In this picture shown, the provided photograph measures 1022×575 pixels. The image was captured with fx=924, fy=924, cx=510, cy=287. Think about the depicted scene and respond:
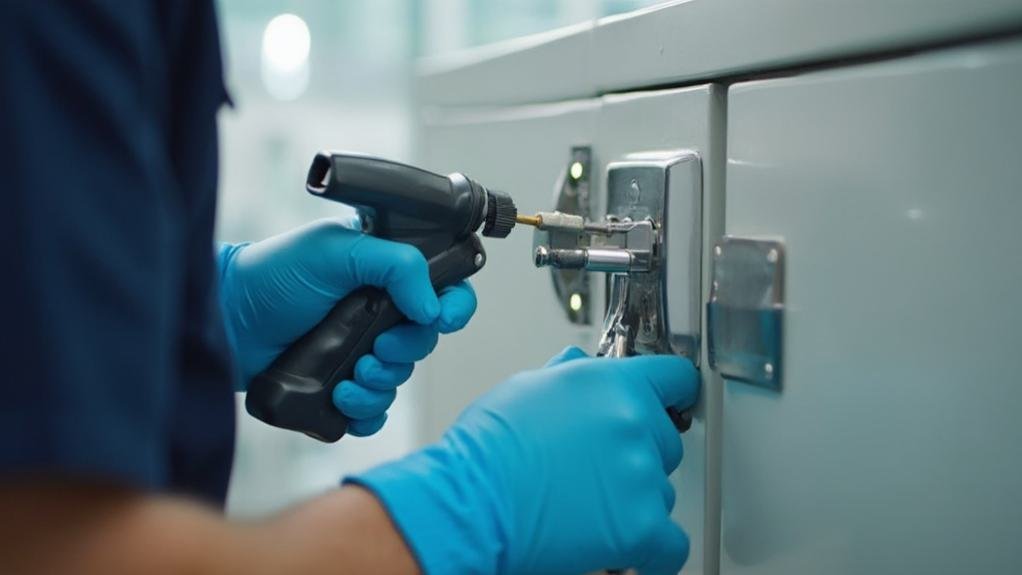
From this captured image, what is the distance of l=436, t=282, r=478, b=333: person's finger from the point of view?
66 centimetres

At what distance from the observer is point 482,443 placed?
55 centimetres

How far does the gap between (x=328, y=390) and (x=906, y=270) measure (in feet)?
1.34

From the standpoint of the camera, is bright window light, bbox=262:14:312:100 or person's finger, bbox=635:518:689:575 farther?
bright window light, bbox=262:14:312:100

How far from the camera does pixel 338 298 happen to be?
697 millimetres

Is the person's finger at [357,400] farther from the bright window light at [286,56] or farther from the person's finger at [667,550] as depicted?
the bright window light at [286,56]

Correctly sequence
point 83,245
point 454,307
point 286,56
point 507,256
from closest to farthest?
1. point 83,245
2. point 454,307
3. point 507,256
4. point 286,56

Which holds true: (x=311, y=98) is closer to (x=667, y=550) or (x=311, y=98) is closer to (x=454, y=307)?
(x=454, y=307)

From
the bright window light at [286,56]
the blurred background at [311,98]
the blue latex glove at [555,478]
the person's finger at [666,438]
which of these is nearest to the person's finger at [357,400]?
the blue latex glove at [555,478]

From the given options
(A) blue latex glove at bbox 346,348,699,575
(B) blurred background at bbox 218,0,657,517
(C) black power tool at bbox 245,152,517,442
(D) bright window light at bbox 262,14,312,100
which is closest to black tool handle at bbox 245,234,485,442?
(C) black power tool at bbox 245,152,517,442

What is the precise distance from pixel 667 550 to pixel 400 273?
252mm

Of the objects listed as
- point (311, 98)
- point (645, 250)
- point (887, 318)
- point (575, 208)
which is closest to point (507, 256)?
point (575, 208)

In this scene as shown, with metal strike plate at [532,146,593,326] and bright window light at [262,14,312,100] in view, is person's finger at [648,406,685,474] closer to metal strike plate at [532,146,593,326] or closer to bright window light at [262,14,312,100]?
metal strike plate at [532,146,593,326]

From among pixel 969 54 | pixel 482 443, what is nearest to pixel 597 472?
pixel 482 443

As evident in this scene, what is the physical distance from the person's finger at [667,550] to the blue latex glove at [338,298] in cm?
21
